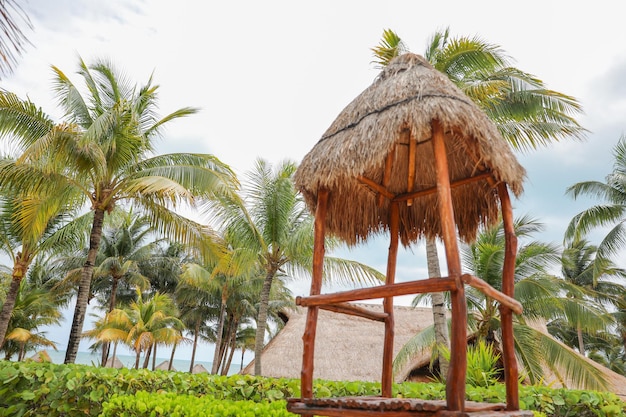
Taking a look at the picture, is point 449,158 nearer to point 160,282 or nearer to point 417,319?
point 417,319

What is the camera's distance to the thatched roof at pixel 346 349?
15617 mm

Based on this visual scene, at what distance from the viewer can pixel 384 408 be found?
3115mm

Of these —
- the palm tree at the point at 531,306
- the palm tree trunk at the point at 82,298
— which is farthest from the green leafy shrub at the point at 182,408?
the palm tree at the point at 531,306

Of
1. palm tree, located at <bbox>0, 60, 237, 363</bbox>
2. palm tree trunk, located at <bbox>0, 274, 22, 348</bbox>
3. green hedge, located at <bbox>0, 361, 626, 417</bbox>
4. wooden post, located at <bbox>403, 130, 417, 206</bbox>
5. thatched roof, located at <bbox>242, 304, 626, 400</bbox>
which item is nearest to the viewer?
wooden post, located at <bbox>403, 130, 417, 206</bbox>

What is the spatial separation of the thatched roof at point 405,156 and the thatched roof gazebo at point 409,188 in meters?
0.01

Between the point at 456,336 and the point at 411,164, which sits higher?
→ the point at 411,164

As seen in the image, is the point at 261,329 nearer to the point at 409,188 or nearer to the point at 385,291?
the point at 409,188

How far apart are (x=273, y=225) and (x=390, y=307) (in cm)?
974

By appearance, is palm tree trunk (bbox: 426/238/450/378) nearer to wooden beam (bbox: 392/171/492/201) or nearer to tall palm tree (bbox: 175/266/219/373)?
wooden beam (bbox: 392/171/492/201)

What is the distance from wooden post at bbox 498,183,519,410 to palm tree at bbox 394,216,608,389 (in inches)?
323

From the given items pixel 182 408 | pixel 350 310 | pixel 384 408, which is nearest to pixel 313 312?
pixel 350 310

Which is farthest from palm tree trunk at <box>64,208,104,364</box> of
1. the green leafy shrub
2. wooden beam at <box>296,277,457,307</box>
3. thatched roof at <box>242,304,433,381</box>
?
wooden beam at <box>296,277,457,307</box>

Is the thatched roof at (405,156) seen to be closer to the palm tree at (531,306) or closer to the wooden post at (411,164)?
the wooden post at (411,164)

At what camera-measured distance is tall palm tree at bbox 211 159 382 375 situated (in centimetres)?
1425
